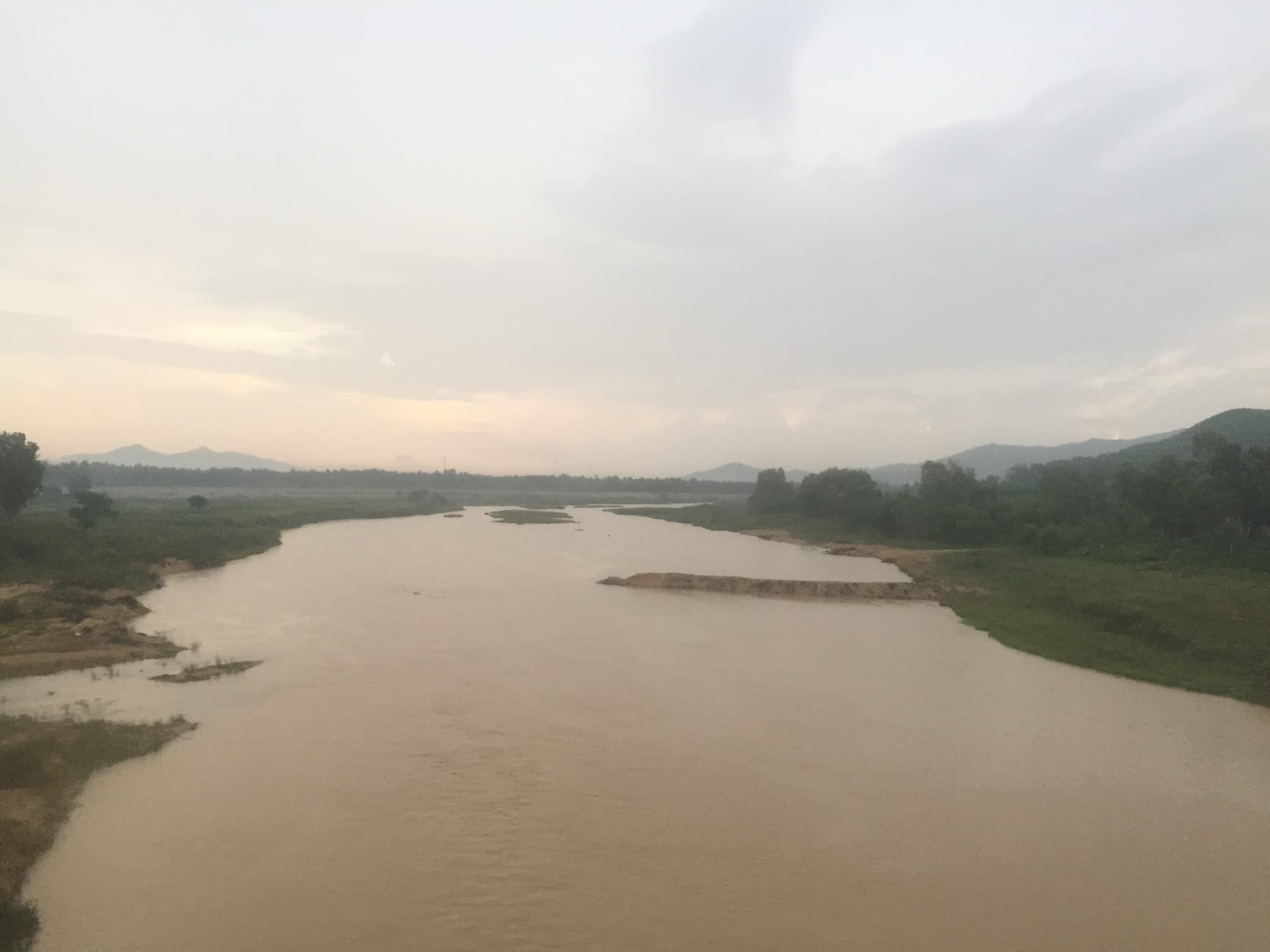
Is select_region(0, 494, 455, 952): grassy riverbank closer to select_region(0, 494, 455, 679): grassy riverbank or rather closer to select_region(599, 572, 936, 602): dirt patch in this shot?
select_region(0, 494, 455, 679): grassy riverbank

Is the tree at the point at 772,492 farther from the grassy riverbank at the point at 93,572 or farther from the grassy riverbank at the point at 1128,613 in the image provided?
the grassy riverbank at the point at 93,572

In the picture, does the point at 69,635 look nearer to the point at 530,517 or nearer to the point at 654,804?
the point at 654,804

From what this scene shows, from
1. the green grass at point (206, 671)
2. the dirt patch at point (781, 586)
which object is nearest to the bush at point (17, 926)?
the green grass at point (206, 671)

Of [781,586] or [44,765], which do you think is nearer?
[44,765]

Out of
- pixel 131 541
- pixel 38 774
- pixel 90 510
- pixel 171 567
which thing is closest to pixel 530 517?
pixel 90 510

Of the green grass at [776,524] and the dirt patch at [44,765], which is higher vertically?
the green grass at [776,524]
